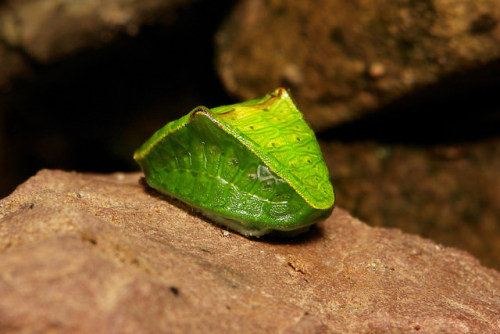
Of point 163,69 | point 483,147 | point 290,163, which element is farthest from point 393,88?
point 163,69

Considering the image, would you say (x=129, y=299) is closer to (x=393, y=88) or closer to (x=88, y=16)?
(x=393, y=88)

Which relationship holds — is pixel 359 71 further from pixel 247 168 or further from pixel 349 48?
pixel 247 168

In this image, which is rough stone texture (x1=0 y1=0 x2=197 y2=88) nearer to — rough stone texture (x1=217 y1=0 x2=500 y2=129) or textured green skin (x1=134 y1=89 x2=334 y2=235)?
rough stone texture (x1=217 y1=0 x2=500 y2=129)

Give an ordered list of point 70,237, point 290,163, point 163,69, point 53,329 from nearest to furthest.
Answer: point 53,329 → point 70,237 → point 290,163 → point 163,69

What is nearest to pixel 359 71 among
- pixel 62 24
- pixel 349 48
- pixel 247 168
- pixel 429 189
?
pixel 349 48

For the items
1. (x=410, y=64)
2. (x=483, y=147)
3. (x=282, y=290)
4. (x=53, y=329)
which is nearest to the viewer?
(x=53, y=329)

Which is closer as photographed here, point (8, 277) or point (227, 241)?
point (8, 277)
